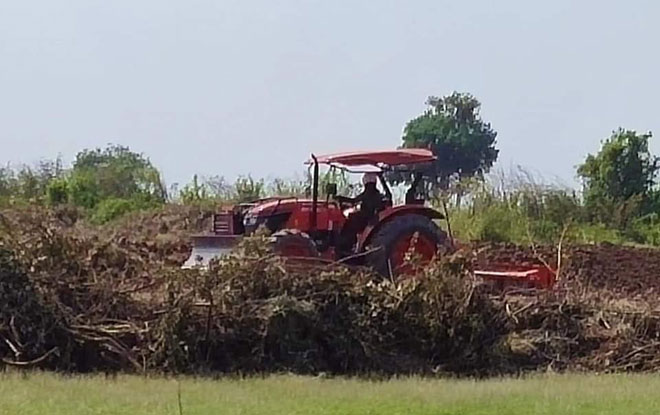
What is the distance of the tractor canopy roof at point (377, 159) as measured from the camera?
1744 centimetres

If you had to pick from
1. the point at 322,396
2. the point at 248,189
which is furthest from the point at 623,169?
the point at 322,396

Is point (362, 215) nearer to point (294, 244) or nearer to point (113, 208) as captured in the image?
point (294, 244)

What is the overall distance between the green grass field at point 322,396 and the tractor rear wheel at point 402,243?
3.06 meters

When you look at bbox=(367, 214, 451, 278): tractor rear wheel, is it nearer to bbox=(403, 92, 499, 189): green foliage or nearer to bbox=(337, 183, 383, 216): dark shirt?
bbox=(337, 183, 383, 216): dark shirt

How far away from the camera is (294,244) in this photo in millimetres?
16531

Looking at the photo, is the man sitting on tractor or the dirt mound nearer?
the man sitting on tractor

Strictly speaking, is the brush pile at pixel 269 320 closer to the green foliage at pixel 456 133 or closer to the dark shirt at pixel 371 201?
the dark shirt at pixel 371 201

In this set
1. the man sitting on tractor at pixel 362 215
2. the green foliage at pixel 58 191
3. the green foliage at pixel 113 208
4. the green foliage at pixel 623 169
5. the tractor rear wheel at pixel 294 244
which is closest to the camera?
the tractor rear wheel at pixel 294 244

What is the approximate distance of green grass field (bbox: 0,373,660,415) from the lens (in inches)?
444

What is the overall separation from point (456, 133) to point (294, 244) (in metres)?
47.8

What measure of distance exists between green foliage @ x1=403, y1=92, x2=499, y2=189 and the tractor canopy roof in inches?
1639

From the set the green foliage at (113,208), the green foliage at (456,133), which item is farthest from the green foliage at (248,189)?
the green foliage at (456,133)

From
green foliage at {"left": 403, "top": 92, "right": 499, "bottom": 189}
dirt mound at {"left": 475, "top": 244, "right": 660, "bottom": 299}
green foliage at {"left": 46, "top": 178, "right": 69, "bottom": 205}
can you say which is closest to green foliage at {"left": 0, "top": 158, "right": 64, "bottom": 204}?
green foliage at {"left": 46, "top": 178, "right": 69, "bottom": 205}

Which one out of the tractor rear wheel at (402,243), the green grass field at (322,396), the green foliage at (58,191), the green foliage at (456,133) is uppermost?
the green foliage at (456,133)
